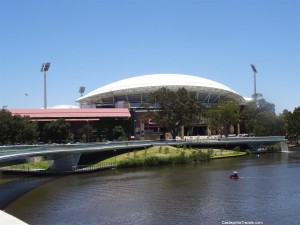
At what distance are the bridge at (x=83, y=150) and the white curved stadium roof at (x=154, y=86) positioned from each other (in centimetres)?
4764

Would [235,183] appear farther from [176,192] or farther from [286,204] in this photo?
[286,204]

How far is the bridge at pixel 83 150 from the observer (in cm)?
5300

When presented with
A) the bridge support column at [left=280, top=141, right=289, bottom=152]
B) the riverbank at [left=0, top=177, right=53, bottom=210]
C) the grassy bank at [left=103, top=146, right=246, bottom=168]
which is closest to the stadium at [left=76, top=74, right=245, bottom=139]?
the bridge support column at [left=280, top=141, right=289, bottom=152]

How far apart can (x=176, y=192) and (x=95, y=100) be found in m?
127

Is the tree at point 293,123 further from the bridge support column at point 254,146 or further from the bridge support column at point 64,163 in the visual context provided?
the bridge support column at point 64,163

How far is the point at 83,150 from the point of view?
7225cm

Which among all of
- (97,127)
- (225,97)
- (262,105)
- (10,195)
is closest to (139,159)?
(10,195)

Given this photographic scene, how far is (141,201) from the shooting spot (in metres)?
43.5

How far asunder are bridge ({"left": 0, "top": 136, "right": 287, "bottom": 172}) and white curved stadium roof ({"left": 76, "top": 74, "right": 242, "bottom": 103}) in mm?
47643

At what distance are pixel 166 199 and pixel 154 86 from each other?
112877mm

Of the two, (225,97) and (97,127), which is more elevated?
(225,97)

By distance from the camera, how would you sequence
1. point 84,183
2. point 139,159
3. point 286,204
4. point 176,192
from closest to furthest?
1. point 286,204
2. point 176,192
3. point 84,183
4. point 139,159

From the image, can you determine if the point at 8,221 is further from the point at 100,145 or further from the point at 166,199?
the point at 100,145

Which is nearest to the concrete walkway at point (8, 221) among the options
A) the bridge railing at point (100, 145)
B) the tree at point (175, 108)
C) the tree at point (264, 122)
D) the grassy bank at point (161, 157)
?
the bridge railing at point (100, 145)
